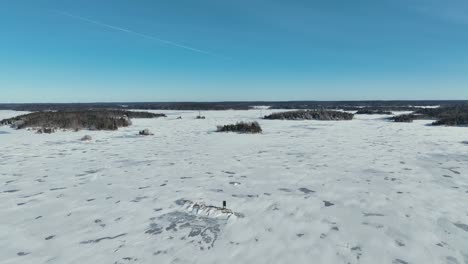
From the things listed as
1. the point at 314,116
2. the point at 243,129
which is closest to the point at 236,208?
the point at 243,129

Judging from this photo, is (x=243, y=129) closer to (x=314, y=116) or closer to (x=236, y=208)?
(x=236, y=208)

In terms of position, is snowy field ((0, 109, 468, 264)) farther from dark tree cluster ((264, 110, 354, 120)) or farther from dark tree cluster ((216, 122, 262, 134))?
dark tree cluster ((264, 110, 354, 120))

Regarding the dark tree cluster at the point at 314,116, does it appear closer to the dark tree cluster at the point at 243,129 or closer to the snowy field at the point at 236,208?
the dark tree cluster at the point at 243,129

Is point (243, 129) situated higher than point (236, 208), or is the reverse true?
point (243, 129)

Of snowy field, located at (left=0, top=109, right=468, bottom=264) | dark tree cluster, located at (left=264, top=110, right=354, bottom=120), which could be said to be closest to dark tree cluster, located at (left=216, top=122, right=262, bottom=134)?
snowy field, located at (left=0, top=109, right=468, bottom=264)

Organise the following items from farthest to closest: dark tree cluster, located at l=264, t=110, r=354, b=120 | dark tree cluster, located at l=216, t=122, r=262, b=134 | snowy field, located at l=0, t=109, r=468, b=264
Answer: dark tree cluster, located at l=264, t=110, r=354, b=120
dark tree cluster, located at l=216, t=122, r=262, b=134
snowy field, located at l=0, t=109, r=468, b=264

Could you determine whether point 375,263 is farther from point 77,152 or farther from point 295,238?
point 77,152

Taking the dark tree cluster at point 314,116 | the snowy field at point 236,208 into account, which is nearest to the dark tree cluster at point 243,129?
the snowy field at point 236,208

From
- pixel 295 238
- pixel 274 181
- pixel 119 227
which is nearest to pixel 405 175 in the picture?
pixel 274 181
